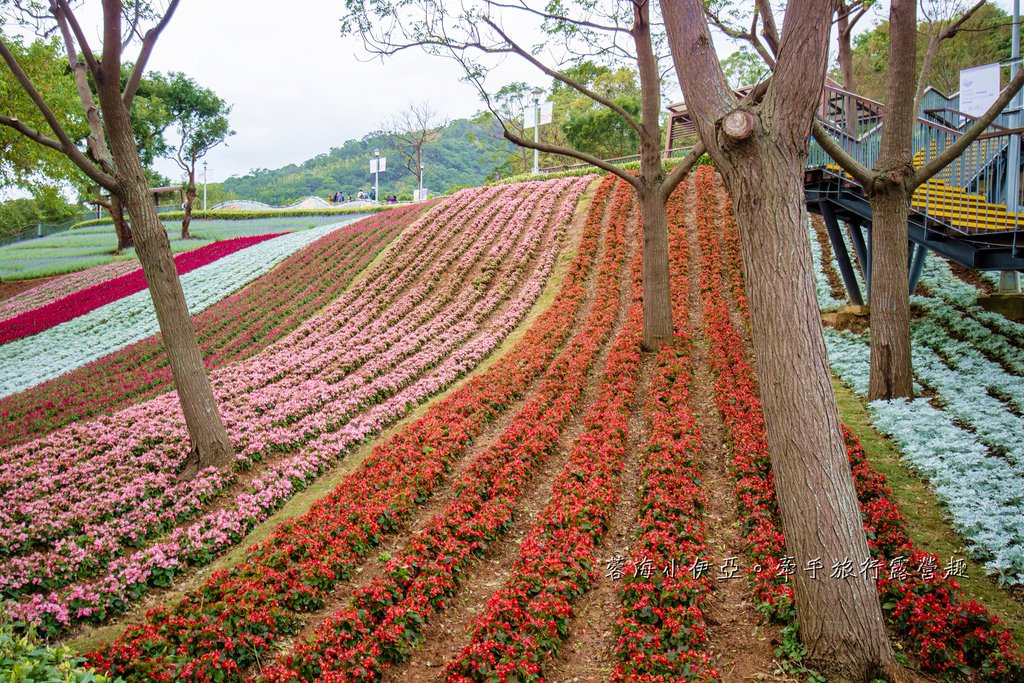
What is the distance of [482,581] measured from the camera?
617cm

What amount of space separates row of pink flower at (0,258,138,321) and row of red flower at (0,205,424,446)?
25.9 feet

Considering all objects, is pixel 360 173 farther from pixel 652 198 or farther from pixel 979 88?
pixel 979 88

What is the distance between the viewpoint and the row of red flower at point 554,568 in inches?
184

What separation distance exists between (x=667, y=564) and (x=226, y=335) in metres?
14.2

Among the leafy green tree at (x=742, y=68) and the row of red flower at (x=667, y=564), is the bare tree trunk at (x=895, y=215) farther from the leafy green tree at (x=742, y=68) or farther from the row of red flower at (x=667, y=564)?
the leafy green tree at (x=742, y=68)

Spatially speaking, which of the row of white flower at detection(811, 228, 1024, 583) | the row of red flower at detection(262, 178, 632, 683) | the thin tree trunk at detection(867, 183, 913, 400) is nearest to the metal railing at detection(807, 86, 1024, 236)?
the thin tree trunk at detection(867, 183, 913, 400)

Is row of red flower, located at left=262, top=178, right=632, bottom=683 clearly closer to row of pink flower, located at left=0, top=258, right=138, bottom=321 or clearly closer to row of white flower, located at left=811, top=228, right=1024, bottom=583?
row of white flower, located at left=811, top=228, right=1024, bottom=583

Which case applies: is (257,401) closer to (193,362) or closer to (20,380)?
(193,362)

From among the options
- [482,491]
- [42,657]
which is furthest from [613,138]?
[42,657]

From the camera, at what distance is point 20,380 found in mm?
15664

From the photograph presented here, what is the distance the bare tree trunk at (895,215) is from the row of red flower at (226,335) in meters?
12.5

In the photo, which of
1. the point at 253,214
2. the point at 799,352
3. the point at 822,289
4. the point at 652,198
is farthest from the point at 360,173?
the point at 799,352

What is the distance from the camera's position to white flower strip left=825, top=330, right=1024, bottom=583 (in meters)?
5.50

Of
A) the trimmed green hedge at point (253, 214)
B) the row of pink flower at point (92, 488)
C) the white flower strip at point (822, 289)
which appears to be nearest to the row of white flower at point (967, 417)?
the white flower strip at point (822, 289)
